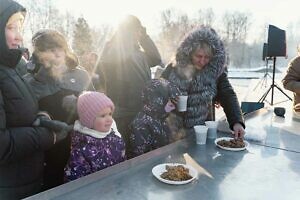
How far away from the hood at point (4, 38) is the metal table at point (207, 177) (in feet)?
1.95

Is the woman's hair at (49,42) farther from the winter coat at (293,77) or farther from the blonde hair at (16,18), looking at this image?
the winter coat at (293,77)

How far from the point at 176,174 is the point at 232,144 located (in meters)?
0.62

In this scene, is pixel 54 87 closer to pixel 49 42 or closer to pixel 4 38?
pixel 49 42

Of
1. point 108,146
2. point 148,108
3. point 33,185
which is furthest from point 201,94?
point 33,185

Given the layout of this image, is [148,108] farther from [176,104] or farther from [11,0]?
[11,0]

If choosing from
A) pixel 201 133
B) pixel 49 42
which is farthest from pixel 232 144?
pixel 49 42

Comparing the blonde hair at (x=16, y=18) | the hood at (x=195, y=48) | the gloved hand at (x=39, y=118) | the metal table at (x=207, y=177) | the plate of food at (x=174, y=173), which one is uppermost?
the blonde hair at (x=16, y=18)

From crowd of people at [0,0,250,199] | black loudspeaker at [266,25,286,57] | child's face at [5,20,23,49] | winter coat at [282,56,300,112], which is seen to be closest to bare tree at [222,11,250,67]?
black loudspeaker at [266,25,286,57]

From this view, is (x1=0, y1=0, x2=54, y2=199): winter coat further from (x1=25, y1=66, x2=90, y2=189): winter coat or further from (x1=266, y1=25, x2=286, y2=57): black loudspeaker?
(x1=266, y1=25, x2=286, y2=57): black loudspeaker

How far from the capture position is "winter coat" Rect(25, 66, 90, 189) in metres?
1.66

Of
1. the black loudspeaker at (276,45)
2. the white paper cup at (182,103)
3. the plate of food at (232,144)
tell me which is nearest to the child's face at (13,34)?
the white paper cup at (182,103)

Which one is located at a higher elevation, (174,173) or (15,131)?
(15,131)

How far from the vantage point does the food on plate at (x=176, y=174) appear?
1.26 meters

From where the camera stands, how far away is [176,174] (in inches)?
50.4
